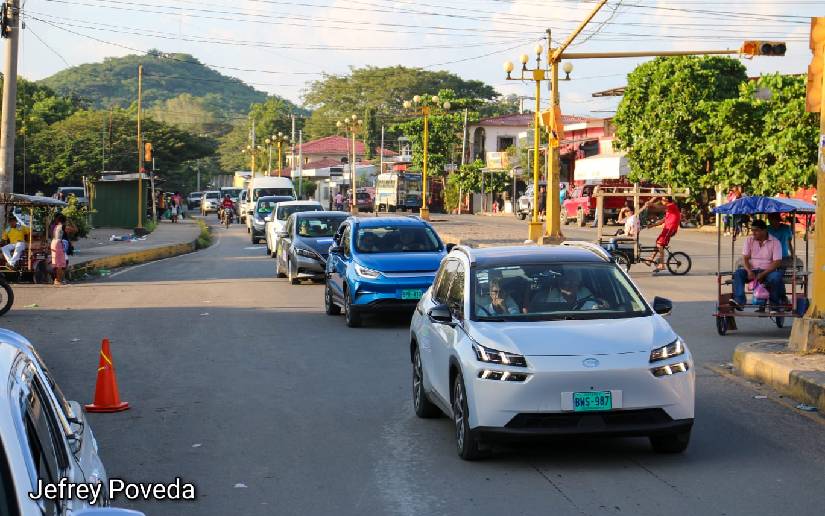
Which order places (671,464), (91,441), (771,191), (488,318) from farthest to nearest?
(771,191), (488,318), (671,464), (91,441)

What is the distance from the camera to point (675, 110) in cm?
5028

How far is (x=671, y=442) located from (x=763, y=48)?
2016cm

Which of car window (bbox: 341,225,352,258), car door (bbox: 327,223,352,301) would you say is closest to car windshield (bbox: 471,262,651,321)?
car door (bbox: 327,223,352,301)

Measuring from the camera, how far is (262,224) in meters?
44.5

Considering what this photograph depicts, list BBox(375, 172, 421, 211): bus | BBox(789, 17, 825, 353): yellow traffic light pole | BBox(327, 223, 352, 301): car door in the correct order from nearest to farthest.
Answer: BBox(789, 17, 825, 353): yellow traffic light pole
BBox(327, 223, 352, 301): car door
BBox(375, 172, 421, 211): bus

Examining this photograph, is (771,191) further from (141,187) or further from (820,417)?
(820,417)

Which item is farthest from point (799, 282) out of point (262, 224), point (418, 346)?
point (262, 224)

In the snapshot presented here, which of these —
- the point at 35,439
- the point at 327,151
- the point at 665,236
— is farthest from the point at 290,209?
the point at 327,151

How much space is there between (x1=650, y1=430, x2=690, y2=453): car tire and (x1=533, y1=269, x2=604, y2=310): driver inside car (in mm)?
1210

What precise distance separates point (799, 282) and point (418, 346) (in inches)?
323

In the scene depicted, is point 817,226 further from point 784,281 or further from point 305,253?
point 305,253

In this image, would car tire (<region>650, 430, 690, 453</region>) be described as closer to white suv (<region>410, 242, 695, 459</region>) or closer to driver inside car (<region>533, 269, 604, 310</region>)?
white suv (<region>410, 242, 695, 459</region>)

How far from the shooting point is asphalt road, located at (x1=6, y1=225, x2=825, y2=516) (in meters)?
7.35

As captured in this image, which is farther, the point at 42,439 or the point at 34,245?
the point at 34,245
